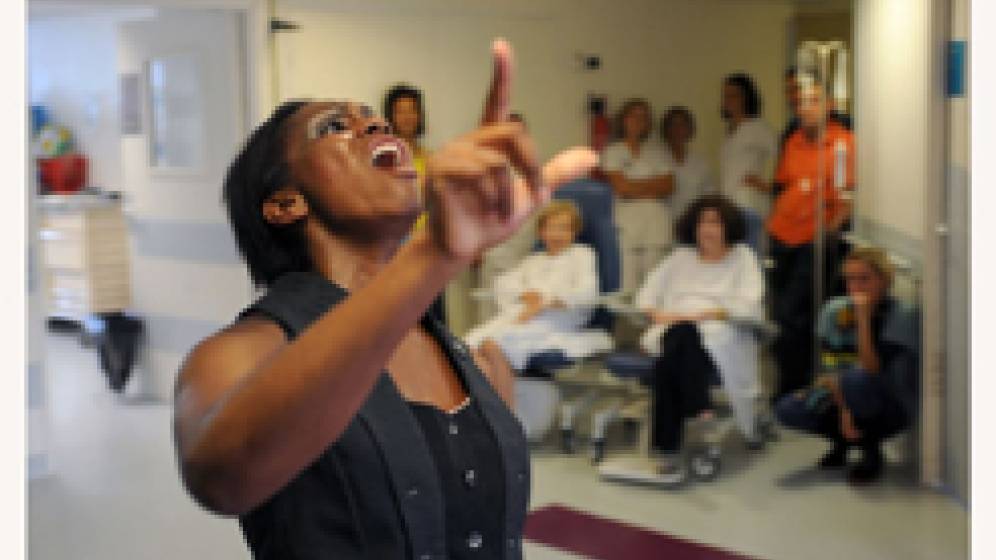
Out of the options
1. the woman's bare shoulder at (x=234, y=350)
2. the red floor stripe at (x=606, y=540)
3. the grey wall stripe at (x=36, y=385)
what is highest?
the woman's bare shoulder at (x=234, y=350)

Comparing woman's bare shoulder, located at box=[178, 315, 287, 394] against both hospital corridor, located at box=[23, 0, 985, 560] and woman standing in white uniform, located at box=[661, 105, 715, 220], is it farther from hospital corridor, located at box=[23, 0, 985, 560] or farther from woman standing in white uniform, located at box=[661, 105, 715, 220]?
woman standing in white uniform, located at box=[661, 105, 715, 220]

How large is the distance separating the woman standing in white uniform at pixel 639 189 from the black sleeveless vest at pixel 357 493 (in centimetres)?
509

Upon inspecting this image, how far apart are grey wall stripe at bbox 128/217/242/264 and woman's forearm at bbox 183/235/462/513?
15.6ft

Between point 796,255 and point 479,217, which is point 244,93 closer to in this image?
point 796,255

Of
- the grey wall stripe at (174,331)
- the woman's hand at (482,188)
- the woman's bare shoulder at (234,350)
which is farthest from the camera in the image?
the grey wall stripe at (174,331)

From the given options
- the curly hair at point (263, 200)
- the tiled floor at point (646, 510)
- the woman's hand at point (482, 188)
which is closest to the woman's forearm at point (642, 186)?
the tiled floor at point (646, 510)

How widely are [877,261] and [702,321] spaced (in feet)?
2.40

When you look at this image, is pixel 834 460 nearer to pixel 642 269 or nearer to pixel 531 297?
pixel 531 297

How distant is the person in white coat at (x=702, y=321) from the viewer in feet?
15.1

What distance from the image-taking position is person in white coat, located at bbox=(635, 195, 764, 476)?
15.1 feet

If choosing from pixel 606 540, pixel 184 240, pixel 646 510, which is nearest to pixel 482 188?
pixel 606 540

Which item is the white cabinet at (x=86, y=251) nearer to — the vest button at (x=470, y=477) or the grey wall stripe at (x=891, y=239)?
the grey wall stripe at (x=891, y=239)

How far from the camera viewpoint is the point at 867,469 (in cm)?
458

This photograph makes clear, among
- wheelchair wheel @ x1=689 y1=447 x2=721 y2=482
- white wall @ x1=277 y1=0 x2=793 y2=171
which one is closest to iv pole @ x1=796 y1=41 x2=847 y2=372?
wheelchair wheel @ x1=689 y1=447 x2=721 y2=482
